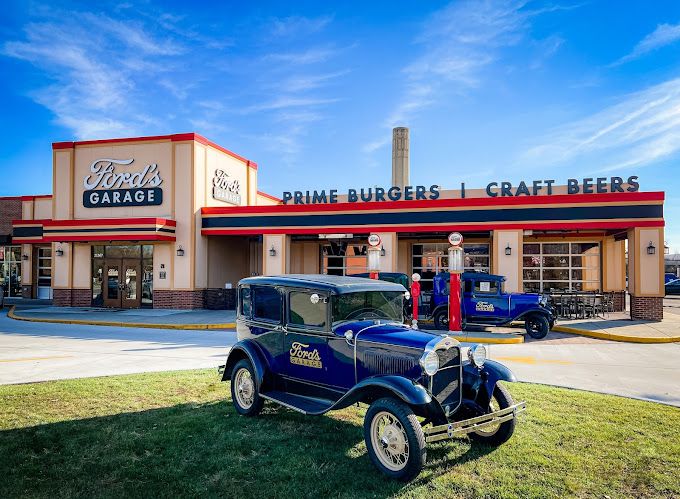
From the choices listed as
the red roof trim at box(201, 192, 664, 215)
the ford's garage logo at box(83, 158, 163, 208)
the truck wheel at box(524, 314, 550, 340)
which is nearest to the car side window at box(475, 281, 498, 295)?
the truck wheel at box(524, 314, 550, 340)

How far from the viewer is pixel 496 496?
168 inches

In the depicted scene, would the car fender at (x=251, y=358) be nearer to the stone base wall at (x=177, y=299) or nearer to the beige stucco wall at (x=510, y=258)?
the beige stucco wall at (x=510, y=258)

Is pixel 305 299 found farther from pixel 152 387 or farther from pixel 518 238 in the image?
pixel 518 238

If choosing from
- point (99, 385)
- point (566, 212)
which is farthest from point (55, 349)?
point (566, 212)

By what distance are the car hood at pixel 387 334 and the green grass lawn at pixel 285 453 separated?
1.19 metres

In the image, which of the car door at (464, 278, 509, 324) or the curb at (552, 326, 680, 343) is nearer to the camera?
the curb at (552, 326, 680, 343)

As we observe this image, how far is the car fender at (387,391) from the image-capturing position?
15.0 ft

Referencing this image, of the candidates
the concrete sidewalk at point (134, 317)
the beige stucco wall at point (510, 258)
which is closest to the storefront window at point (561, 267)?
the beige stucco wall at point (510, 258)

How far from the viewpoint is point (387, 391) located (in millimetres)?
4906

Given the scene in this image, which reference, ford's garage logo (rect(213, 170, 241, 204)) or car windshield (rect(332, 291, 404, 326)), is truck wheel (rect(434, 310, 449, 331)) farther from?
ford's garage logo (rect(213, 170, 241, 204))

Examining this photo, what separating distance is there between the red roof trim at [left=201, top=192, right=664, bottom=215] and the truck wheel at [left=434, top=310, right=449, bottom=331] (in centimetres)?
494

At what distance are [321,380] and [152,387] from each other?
3399 millimetres

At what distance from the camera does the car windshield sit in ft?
18.8

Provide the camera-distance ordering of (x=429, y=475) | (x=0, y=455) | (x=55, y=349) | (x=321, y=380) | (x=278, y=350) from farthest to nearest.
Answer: (x=55, y=349), (x=278, y=350), (x=321, y=380), (x=0, y=455), (x=429, y=475)
